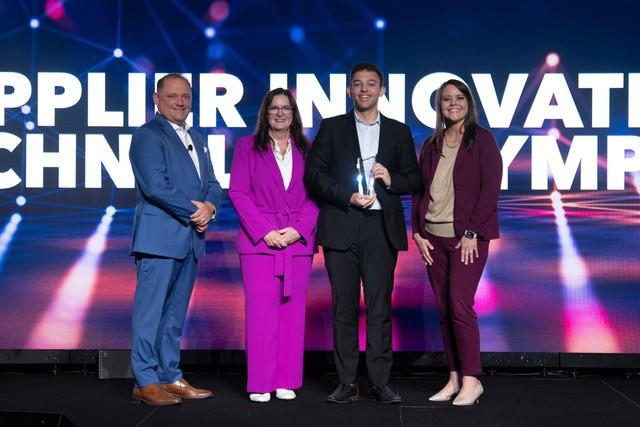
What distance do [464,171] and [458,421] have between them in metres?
1.16

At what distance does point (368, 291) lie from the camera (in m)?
4.04

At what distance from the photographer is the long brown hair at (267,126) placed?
414 centimetres

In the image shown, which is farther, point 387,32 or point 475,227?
point 387,32

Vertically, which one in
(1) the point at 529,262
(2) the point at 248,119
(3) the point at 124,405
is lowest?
(3) the point at 124,405

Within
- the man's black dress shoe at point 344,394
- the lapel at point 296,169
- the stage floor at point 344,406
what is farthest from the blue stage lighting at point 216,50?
the man's black dress shoe at point 344,394

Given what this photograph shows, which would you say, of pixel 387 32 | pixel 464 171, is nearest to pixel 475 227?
pixel 464 171

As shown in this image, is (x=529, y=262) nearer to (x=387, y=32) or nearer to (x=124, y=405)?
(x=387, y=32)

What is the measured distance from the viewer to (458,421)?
12.3 ft

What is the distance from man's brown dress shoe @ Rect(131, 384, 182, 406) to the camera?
4.03m

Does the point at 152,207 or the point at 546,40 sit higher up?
the point at 546,40

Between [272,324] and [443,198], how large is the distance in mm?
1033

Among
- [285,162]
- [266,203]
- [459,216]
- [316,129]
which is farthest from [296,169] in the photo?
[316,129]

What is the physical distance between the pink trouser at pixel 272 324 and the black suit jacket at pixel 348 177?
0.88 ft

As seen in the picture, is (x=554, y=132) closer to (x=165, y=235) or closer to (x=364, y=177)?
(x=364, y=177)
